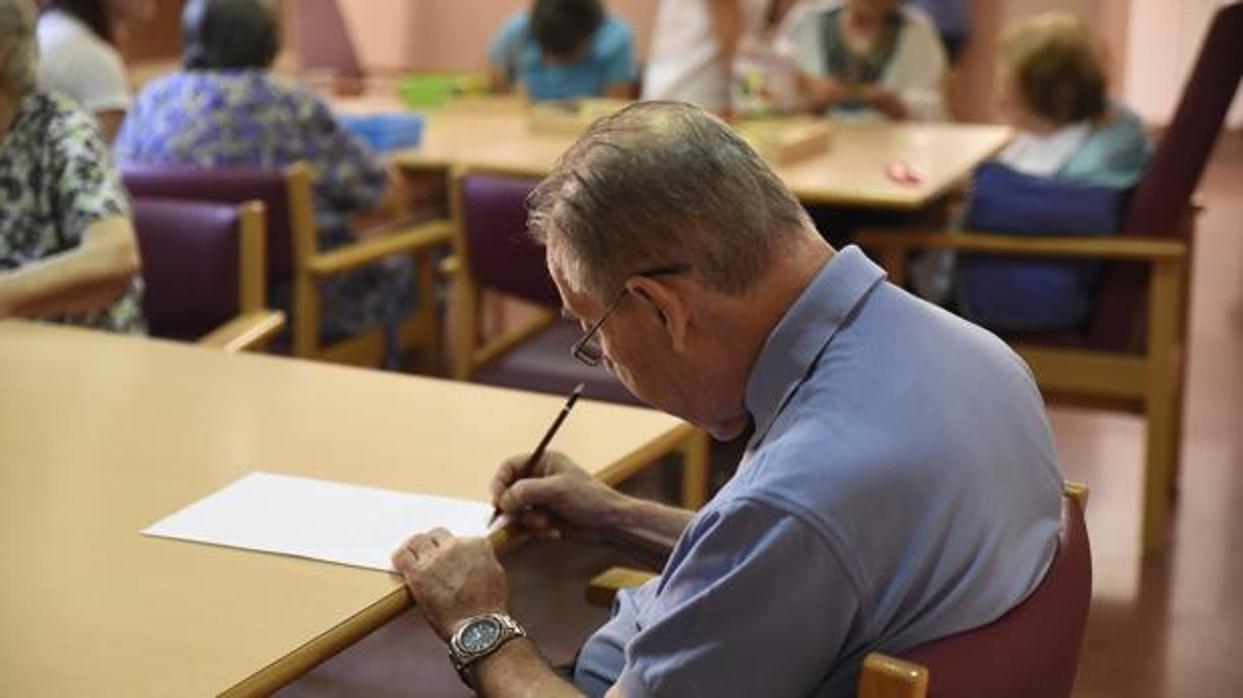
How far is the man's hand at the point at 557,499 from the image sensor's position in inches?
75.5

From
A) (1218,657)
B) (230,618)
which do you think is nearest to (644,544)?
(230,618)

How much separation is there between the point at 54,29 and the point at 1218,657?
9.63 feet

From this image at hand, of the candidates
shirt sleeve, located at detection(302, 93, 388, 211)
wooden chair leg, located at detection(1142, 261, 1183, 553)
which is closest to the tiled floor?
wooden chair leg, located at detection(1142, 261, 1183, 553)

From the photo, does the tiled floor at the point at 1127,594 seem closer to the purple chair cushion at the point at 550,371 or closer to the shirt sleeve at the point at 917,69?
the purple chair cushion at the point at 550,371

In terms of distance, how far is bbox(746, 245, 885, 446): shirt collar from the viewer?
4.80 ft

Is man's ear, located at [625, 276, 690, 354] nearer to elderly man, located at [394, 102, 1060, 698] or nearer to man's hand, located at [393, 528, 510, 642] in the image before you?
elderly man, located at [394, 102, 1060, 698]

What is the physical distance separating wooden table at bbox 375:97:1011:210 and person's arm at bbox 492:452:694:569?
5.83ft

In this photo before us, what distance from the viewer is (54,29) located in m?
4.20

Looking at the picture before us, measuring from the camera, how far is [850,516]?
4.43 ft

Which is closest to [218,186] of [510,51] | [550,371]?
[550,371]

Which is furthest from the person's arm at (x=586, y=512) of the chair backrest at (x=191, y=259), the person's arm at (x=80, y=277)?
the chair backrest at (x=191, y=259)

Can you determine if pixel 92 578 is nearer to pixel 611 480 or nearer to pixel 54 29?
pixel 611 480

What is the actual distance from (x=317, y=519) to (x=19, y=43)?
136 centimetres

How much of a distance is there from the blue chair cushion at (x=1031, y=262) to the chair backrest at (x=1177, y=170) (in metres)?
0.05
